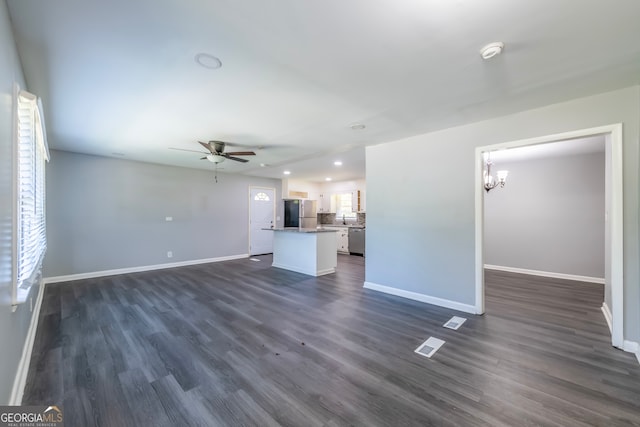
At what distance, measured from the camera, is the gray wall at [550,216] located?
4910 millimetres

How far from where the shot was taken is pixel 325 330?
9.62 ft

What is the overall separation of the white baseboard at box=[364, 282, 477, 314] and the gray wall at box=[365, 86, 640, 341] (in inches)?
2.2

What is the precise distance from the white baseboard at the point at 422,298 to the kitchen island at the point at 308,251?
1363mm

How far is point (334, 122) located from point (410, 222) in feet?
6.26

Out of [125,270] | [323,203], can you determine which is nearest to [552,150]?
[323,203]

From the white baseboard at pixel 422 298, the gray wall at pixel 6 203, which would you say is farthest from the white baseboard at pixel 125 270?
Answer: the white baseboard at pixel 422 298

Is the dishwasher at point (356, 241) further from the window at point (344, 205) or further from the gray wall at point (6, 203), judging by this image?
the gray wall at point (6, 203)

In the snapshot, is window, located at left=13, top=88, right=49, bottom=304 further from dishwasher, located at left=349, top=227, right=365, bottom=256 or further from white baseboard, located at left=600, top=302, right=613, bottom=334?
dishwasher, located at left=349, top=227, right=365, bottom=256

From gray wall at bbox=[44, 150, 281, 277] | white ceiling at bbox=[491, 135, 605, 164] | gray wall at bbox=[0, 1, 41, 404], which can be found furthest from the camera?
gray wall at bbox=[44, 150, 281, 277]

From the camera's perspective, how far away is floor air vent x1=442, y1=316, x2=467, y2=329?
301cm

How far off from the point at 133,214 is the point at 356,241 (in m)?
5.98

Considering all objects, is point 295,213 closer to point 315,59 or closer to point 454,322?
point 454,322

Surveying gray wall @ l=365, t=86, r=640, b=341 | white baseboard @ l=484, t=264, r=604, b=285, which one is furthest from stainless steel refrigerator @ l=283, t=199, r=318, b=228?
white baseboard @ l=484, t=264, r=604, b=285

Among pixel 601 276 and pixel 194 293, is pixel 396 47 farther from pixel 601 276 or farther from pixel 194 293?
pixel 601 276
